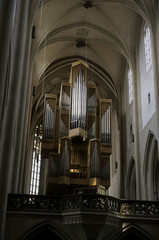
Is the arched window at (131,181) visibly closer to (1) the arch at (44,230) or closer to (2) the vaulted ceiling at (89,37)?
(2) the vaulted ceiling at (89,37)

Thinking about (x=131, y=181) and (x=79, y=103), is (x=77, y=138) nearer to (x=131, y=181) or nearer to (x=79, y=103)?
(x=79, y=103)

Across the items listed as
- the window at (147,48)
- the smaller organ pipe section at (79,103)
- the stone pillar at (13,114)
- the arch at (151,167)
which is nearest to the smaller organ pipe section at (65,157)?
the smaller organ pipe section at (79,103)

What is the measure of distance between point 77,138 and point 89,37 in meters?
6.49

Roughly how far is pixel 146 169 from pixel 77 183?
10.6 ft

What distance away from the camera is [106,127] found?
20562 mm

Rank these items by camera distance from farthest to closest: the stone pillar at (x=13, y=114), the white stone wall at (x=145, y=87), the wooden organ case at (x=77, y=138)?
1. the wooden organ case at (x=77, y=138)
2. the white stone wall at (x=145, y=87)
3. the stone pillar at (x=13, y=114)

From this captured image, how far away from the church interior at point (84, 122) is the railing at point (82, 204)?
0.03m

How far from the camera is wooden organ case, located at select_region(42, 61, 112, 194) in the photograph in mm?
18094

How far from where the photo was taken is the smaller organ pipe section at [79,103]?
19.9 m

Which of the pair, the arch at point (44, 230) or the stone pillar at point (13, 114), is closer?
the stone pillar at point (13, 114)

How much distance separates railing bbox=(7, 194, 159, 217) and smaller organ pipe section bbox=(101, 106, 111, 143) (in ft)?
22.7

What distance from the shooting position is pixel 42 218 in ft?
42.7

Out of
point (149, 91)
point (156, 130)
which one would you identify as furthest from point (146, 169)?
point (149, 91)

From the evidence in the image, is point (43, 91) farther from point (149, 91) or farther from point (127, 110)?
point (149, 91)
